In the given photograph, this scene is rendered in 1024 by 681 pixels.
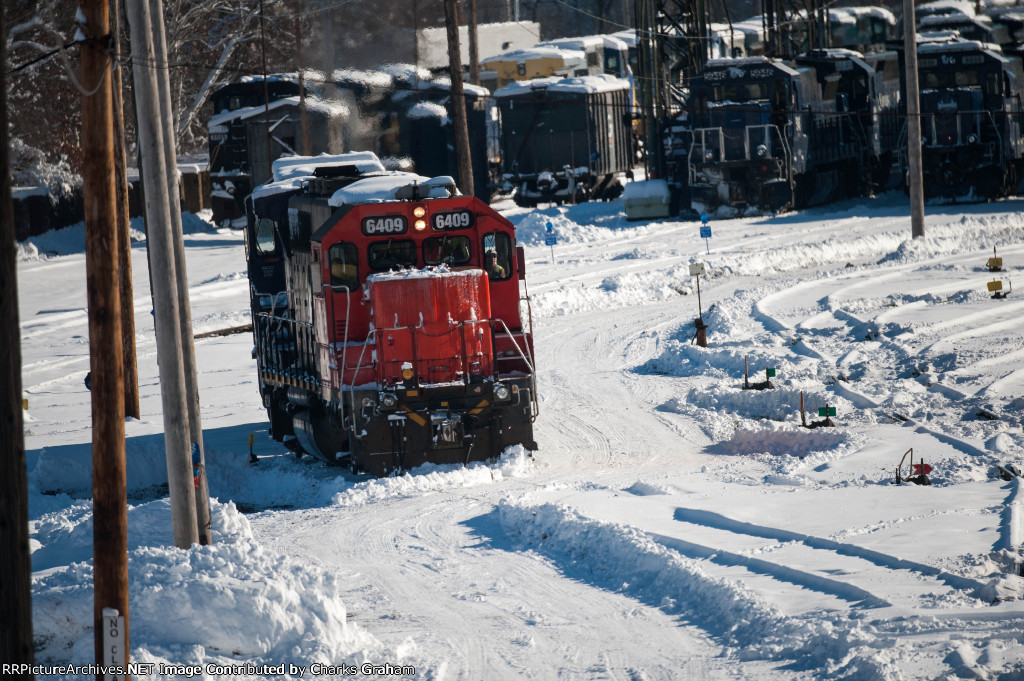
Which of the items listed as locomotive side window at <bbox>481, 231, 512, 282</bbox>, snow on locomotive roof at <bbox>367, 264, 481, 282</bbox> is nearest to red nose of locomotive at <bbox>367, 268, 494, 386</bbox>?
snow on locomotive roof at <bbox>367, 264, 481, 282</bbox>

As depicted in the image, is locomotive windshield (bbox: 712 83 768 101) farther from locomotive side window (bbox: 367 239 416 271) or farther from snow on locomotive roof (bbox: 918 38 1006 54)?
locomotive side window (bbox: 367 239 416 271)

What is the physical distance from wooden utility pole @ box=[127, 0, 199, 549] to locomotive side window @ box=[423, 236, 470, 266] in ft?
15.3

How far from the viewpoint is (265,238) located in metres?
17.2

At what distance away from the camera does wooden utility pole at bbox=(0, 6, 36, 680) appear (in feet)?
19.6

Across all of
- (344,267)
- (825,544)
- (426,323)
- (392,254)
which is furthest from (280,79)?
(825,544)

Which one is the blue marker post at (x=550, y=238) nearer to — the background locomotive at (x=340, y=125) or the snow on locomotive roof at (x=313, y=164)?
the background locomotive at (x=340, y=125)

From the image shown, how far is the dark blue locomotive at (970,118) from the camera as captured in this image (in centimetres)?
3781

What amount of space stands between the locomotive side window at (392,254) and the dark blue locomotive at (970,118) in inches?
1124

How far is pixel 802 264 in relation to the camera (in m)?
31.3

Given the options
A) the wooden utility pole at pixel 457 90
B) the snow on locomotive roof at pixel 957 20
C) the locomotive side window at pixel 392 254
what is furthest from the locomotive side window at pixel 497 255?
the snow on locomotive roof at pixel 957 20

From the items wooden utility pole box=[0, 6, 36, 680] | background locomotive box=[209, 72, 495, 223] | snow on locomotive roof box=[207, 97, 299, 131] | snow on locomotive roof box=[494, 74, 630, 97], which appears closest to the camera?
wooden utility pole box=[0, 6, 36, 680]

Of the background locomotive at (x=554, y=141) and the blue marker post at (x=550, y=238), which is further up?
the background locomotive at (x=554, y=141)

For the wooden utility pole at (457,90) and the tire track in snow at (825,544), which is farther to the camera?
the wooden utility pole at (457,90)

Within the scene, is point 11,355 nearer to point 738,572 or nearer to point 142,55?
point 142,55
